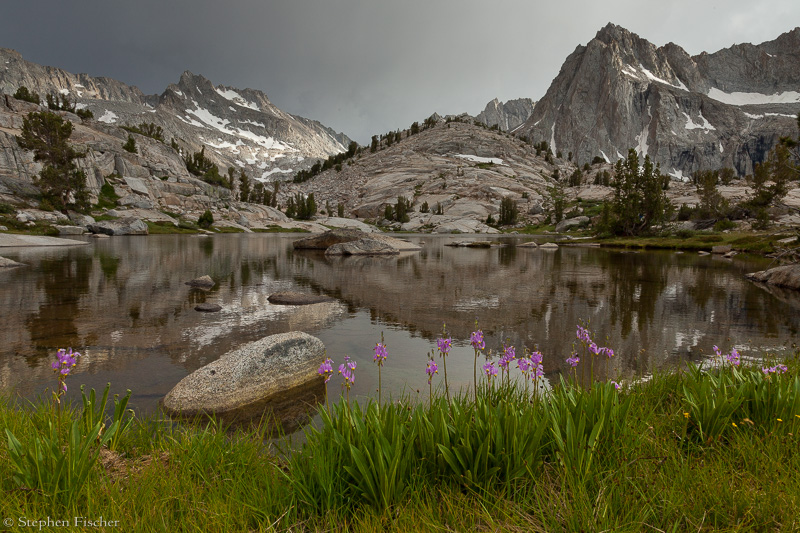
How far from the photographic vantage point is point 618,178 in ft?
227

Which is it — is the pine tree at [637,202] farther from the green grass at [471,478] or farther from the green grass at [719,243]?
the green grass at [471,478]

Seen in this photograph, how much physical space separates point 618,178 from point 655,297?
6225cm

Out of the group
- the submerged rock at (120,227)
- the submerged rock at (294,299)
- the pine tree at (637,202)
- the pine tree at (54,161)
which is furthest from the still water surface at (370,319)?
the pine tree at (54,161)

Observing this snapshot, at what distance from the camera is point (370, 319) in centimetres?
1286

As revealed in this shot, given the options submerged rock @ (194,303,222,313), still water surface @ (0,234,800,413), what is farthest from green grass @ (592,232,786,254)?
submerged rock @ (194,303,222,313)

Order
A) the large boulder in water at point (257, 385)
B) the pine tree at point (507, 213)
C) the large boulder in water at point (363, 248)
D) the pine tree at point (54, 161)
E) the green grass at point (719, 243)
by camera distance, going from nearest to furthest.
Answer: the large boulder in water at point (257, 385) < the green grass at point (719, 243) < the large boulder in water at point (363, 248) < the pine tree at point (54, 161) < the pine tree at point (507, 213)

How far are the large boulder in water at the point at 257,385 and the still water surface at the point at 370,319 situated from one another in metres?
0.59

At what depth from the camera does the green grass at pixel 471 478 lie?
8.85 ft

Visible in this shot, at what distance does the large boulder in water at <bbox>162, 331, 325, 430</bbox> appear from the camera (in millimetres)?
6383

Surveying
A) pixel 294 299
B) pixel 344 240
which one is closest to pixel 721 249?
pixel 344 240

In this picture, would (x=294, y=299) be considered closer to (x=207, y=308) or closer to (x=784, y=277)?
A: (x=207, y=308)

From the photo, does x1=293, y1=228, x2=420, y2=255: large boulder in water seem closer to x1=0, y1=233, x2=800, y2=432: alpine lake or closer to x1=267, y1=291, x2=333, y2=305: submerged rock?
x1=0, y1=233, x2=800, y2=432: alpine lake

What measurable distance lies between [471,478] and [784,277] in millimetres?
25219

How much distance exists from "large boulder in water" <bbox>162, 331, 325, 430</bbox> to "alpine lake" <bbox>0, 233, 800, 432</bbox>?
0.46 m
